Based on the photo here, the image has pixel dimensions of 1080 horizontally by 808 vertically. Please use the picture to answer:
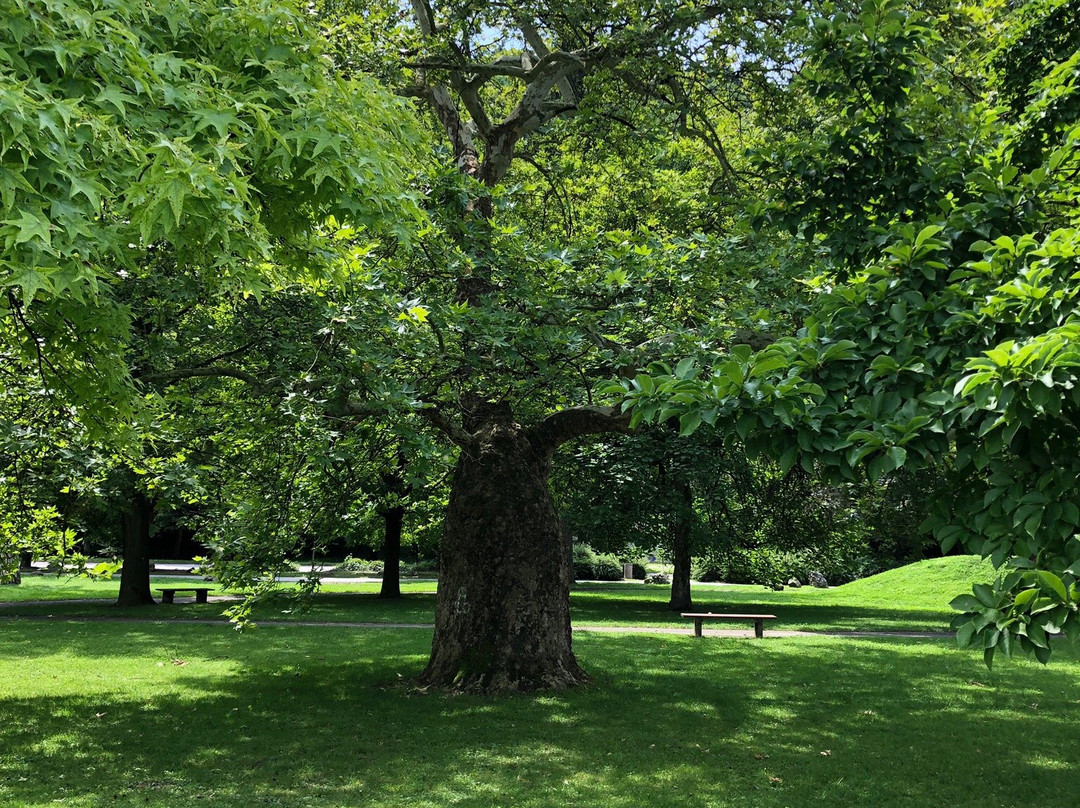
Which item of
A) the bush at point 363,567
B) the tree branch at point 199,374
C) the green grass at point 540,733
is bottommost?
the green grass at point 540,733

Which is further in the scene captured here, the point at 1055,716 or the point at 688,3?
the point at 688,3

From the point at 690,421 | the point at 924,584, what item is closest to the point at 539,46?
the point at 690,421

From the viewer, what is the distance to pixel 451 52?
465 inches

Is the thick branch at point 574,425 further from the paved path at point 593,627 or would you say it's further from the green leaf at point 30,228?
the paved path at point 593,627

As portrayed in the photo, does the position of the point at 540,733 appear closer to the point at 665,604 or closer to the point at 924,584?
the point at 665,604

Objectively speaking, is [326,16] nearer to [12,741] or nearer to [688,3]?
[688,3]

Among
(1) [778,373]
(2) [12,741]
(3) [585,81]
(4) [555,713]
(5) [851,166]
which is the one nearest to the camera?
(1) [778,373]

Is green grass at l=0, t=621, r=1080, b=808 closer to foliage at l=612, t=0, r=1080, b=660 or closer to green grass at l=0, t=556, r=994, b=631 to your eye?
green grass at l=0, t=556, r=994, b=631

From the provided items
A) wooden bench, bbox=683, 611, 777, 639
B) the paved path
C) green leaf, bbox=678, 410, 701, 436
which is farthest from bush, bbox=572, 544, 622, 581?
green leaf, bbox=678, 410, 701, 436

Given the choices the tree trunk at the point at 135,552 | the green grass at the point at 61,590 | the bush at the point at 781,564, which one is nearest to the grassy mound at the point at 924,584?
the bush at the point at 781,564

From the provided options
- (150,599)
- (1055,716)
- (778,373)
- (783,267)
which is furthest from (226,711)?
(150,599)

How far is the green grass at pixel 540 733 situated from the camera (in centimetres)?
713

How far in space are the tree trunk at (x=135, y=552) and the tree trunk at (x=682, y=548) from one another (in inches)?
507

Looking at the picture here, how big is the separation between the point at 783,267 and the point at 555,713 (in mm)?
5296
